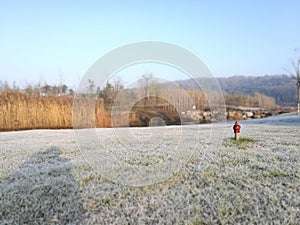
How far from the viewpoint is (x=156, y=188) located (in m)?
2.42

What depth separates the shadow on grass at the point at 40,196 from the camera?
75.3 inches

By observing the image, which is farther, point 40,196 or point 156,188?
point 156,188

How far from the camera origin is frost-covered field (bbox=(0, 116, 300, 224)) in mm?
1864

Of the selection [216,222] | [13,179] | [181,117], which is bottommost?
[216,222]

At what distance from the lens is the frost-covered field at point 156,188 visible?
1864 millimetres

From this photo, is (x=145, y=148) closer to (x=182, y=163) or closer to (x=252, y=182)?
(x=182, y=163)

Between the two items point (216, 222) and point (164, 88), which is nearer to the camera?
point (216, 222)

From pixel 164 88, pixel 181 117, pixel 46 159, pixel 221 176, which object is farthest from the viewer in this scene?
pixel 181 117

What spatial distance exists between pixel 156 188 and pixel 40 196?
1.25 m

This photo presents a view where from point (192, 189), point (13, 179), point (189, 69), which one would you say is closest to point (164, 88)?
point (189, 69)

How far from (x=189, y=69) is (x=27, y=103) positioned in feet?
31.0

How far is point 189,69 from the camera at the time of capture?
308 centimetres

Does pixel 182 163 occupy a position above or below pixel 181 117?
below

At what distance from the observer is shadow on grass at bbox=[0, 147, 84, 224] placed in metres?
1.91
